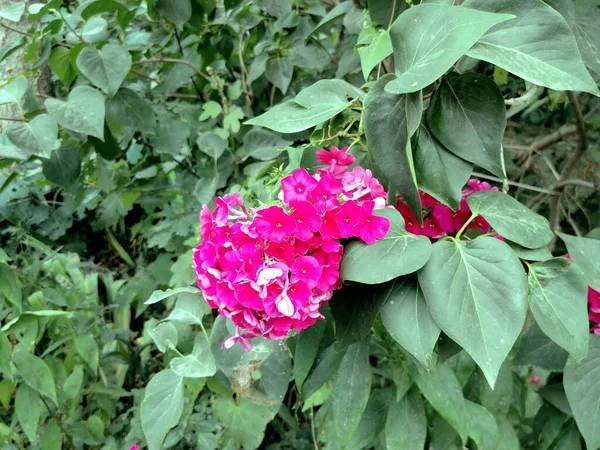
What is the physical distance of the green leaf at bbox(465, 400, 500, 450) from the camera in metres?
0.97

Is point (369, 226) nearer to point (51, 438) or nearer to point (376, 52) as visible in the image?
point (376, 52)

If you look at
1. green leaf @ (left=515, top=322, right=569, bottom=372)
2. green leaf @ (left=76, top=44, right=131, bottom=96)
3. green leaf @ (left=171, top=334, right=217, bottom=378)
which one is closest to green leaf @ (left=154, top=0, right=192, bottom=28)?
green leaf @ (left=76, top=44, right=131, bottom=96)

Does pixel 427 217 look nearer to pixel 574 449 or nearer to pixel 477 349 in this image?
pixel 477 349

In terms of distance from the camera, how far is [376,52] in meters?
0.73

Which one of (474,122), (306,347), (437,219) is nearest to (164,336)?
(306,347)

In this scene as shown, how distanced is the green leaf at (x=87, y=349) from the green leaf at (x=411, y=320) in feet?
3.50

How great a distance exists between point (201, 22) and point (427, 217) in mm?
851

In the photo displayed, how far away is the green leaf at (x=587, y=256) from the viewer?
762mm

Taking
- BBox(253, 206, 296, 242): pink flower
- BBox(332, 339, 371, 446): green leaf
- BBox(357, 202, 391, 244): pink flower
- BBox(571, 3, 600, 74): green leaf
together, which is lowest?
BBox(332, 339, 371, 446): green leaf

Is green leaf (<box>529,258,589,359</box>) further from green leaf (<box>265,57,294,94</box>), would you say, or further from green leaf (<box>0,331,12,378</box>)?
green leaf (<box>0,331,12,378</box>)

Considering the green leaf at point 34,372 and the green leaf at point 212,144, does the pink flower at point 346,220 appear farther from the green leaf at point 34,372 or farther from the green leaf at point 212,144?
the green leaf at point 34,372

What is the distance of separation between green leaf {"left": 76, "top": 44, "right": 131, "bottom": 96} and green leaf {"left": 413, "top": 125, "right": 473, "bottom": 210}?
26.1 inches

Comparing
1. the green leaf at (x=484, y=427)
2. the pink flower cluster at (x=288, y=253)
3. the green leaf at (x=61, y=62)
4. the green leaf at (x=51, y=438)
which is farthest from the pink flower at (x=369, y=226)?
the green leaf at (x=51, y=438)

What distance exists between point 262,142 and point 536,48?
28.3 inches
